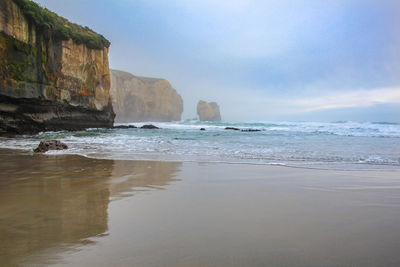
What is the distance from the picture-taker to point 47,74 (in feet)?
53.1

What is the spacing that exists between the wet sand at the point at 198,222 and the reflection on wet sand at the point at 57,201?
1 centimetres

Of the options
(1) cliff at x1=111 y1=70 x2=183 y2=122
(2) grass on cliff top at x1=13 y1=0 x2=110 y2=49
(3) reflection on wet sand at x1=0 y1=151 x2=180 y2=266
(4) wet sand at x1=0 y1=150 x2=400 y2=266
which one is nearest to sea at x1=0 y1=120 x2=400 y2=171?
(3) reflection on wet sand at x1=0 y1=151 x2=180 y2=266

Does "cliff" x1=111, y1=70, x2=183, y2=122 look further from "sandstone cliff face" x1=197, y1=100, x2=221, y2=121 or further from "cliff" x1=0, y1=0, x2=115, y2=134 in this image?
"cliff" x1=0, y1=0, x2=115, y2=134

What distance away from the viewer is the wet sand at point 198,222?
1.30 meters

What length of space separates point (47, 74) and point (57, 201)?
17.3 metres

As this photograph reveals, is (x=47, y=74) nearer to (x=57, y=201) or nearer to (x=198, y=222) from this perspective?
(x=57, y=201)

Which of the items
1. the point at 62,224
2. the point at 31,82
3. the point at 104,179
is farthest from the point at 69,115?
the point at 62,224

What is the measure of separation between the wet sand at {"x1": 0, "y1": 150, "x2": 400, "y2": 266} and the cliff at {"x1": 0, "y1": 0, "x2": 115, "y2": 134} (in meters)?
13.4

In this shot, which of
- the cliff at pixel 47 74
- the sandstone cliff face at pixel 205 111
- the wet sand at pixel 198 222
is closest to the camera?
the wet sand at pixel 198 222

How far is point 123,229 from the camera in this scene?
1.65 meters

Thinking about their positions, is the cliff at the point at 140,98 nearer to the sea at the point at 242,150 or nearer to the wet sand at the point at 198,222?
the sea at the point at 242,150

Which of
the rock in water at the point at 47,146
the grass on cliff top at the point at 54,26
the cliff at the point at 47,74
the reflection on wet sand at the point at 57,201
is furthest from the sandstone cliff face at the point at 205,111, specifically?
the reflection on wet sand at the point at 57,201

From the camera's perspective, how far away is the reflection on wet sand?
1.47 metres

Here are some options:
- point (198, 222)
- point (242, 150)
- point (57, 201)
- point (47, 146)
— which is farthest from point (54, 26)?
point (198, 222)
